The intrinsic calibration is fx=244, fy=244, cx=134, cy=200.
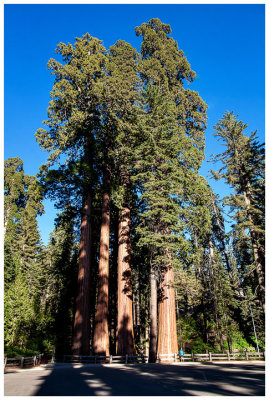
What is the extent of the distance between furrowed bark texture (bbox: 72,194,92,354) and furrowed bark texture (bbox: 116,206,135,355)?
7.12ft

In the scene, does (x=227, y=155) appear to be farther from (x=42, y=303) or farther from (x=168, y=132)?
Result: (x=42, y=303)

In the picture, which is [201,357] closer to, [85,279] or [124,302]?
[124,302]

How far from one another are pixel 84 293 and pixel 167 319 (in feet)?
19.4

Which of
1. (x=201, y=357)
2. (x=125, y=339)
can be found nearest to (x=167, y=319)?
(x=125, y=339)

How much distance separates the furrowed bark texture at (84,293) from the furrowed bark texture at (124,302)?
7.12ft

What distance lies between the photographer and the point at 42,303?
115 feet

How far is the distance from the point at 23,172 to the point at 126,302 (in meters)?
37.1

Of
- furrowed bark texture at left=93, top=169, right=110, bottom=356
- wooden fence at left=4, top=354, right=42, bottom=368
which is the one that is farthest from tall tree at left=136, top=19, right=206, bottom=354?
wooden fence at left=4, top=354, right=42, bottom=368

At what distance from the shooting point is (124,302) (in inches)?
626

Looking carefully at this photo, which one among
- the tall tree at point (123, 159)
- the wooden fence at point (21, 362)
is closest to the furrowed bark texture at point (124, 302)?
the tall tree at point (123, 159)

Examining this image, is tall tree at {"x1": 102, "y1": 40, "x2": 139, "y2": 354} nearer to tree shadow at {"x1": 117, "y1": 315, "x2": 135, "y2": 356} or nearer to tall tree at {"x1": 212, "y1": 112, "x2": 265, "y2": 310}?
tree shadow at {"x1": 117, "y1": 315, "x2": 135, "y2": 356}

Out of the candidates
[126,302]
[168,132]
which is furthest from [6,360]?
[168,132]

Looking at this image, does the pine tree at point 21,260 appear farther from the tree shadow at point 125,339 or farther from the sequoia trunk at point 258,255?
the sequoia trunk at point 258,255

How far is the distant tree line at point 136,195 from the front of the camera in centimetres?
1524
